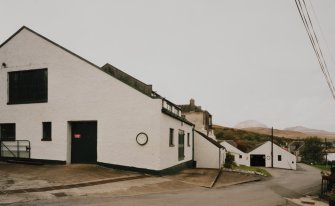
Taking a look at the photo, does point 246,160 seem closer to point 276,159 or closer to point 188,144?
point 276,159

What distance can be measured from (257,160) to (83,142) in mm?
56778

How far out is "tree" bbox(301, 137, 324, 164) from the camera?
330 feet

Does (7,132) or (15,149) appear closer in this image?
(15,149)

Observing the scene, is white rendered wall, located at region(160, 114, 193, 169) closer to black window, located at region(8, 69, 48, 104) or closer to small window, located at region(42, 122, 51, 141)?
small window, located at region(42, 122, 51, 141)

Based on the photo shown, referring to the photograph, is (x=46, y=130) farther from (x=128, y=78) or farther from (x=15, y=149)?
(x=128, y=78)

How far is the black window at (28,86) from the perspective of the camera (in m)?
19.3

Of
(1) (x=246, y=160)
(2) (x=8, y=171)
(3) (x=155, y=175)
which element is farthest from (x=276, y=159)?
(2) (x=8, y=171)

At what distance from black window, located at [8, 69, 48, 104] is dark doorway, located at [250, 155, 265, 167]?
57.3 m

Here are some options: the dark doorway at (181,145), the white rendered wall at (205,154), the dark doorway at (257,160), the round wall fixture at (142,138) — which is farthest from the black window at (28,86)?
the dark doorway at (257,160)

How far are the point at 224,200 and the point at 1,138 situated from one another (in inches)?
606

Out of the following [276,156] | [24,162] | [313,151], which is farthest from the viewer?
[313,151]

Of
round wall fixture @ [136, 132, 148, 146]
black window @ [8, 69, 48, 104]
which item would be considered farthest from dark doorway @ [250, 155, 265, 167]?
black window @ [8, 69, 48, 104]

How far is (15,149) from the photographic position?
19.4 m

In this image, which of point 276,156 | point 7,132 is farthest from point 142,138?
point 276,156
